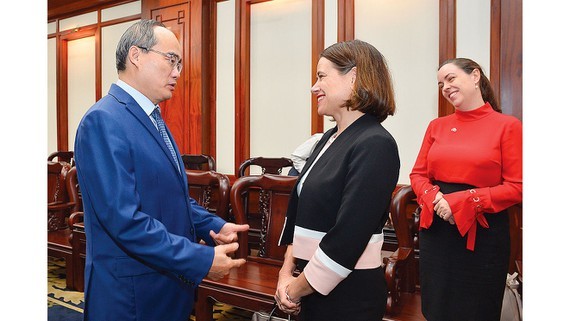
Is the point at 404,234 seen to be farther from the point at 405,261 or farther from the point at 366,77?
the point at 366,77

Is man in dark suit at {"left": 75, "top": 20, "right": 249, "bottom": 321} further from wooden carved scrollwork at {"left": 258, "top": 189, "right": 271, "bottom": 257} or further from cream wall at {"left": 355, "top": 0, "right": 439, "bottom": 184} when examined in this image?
cream wall at {"left": 355, "top": 0, "right": 439, "bottom": 184}

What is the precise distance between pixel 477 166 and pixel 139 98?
147cm

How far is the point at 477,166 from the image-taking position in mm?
2059

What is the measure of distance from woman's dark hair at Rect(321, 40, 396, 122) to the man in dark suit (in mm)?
584

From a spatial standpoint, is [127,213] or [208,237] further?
[208,237]

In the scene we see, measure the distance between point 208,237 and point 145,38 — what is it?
77cm

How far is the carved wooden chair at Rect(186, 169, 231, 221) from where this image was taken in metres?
3.07

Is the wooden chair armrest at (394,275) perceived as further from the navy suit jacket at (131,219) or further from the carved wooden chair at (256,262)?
the navy suit jacket at (131,219)

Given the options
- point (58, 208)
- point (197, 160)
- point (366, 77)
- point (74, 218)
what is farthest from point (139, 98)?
point (197, 160)

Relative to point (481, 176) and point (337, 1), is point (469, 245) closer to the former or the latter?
point (481, 176)

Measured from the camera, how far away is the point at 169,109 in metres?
6.19
